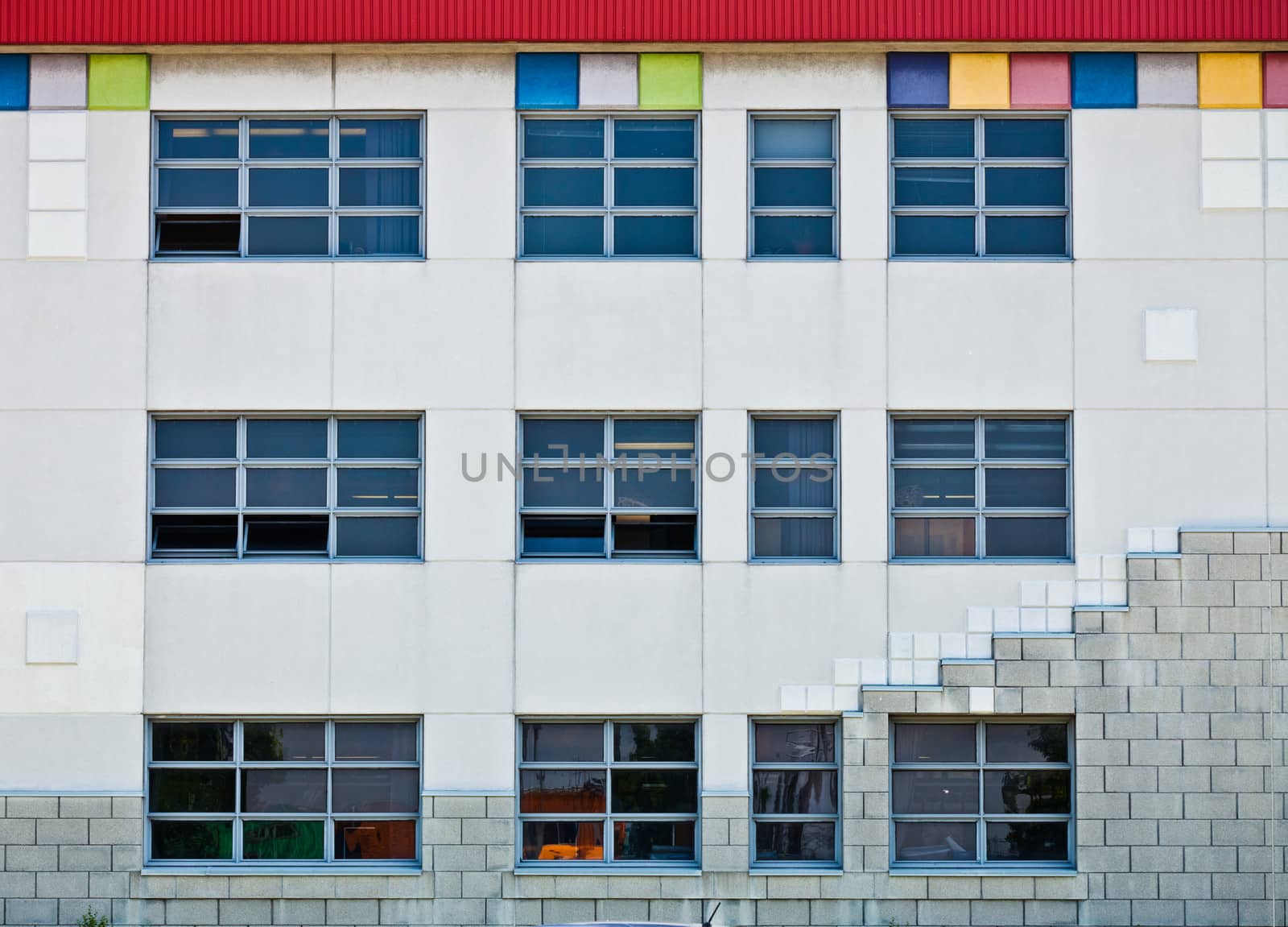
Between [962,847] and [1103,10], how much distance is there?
8247mm

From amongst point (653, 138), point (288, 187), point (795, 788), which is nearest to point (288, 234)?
point (288, 187)

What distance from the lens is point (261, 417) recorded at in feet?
45.5

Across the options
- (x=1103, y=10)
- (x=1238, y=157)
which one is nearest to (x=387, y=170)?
(x=1103, y=10)

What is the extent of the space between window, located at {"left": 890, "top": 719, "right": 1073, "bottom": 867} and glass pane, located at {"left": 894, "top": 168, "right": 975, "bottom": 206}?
5.16m

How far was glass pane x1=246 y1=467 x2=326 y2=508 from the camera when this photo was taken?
13.9 meters

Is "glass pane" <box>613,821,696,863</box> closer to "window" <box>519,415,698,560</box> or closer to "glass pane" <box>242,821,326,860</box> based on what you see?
"window" <box>519,415,698,560</box>

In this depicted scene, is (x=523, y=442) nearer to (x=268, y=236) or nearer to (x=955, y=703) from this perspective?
(x=268, y=236)

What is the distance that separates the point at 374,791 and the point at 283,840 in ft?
3.29

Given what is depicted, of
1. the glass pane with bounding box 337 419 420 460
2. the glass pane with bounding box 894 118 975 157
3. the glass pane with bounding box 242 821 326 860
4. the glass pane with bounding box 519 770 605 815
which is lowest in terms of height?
the glass pane with bounding box 242 821 326 860

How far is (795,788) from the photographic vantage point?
44.8 feet

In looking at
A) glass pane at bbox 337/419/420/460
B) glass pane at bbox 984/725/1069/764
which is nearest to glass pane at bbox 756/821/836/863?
glass pane at bbox 984/725/1069/764

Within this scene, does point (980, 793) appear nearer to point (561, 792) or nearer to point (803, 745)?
point (803, 745)

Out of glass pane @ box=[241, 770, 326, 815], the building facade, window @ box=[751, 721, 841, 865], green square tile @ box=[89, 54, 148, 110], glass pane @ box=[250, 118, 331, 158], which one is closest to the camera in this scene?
the building facade

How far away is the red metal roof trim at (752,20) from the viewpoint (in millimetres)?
13461
